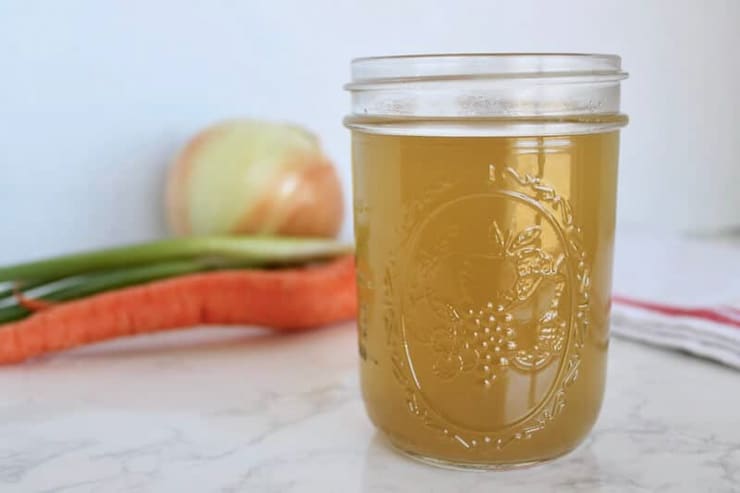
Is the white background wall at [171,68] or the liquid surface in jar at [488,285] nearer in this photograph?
the liquid surface in jar at [488,285]

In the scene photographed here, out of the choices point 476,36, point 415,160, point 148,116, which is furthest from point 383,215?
point 476,36

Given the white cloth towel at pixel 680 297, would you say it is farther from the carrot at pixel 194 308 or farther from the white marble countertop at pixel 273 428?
the carrot at pixel 194 308

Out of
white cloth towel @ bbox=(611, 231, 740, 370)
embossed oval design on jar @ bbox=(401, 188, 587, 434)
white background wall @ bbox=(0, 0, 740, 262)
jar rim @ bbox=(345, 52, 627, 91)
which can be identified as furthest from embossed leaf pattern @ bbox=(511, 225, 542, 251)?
white background wall @ bbox=(0, 0, 740, 262)

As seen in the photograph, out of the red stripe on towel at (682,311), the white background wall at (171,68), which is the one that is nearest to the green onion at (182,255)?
the white background wall at (171,68)

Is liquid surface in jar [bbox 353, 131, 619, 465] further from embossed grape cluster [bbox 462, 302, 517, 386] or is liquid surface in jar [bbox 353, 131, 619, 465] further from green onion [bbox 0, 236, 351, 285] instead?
green onion [bbox 0, 236, 351, 285]

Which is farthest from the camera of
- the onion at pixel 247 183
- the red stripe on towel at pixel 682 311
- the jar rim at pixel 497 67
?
the onion at pixel 247 183

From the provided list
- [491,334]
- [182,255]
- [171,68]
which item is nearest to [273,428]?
[491,334]

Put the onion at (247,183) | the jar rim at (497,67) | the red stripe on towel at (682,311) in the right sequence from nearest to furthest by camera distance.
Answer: the jar rim at (497,67) → the red stripe on towel at (682,311) → the onion at (247,183)
